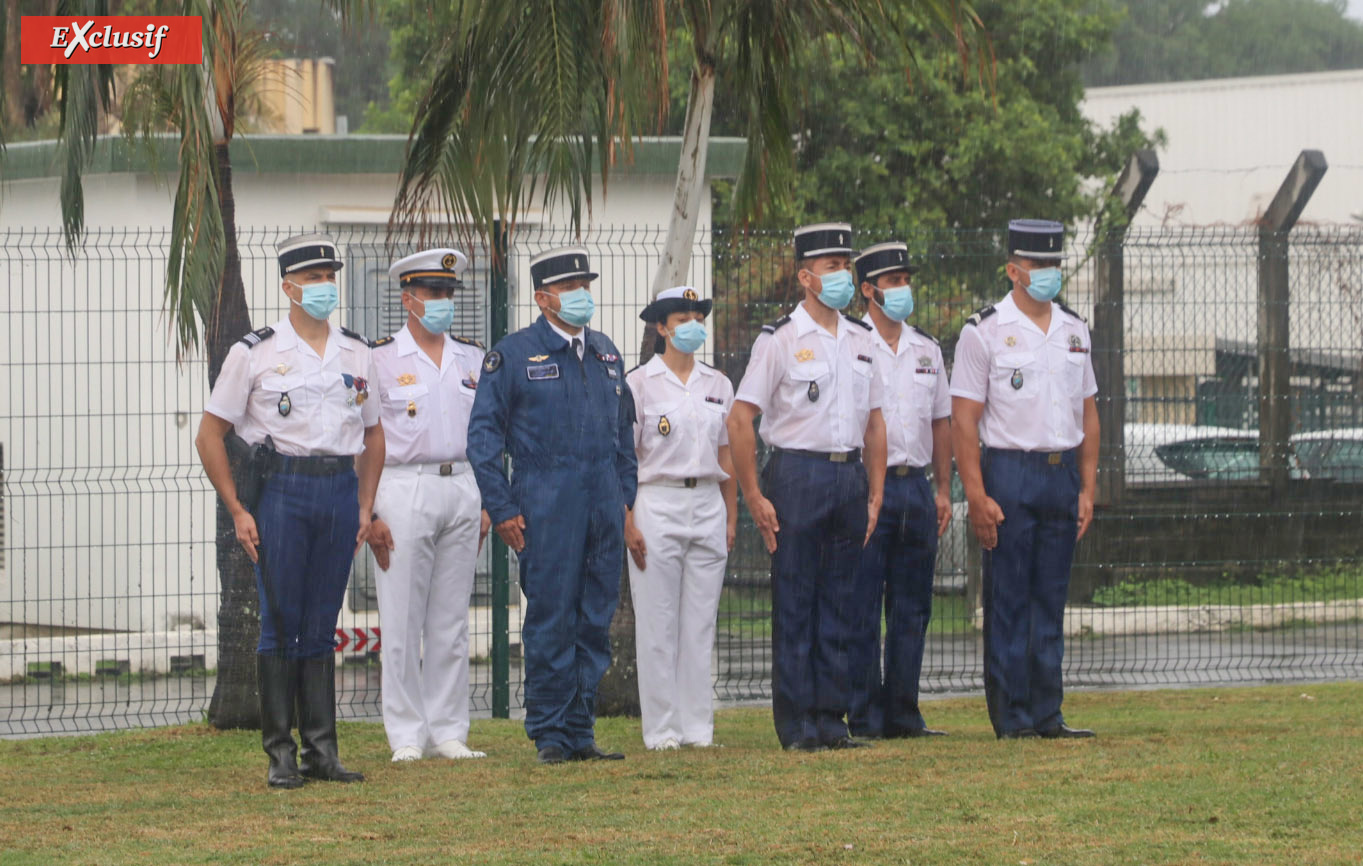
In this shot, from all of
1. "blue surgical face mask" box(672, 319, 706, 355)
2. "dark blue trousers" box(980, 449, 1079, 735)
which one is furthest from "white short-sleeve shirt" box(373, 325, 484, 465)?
"dark blue trousers" box(980, 449, 1079, 735)

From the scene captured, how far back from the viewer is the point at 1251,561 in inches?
451

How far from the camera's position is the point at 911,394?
8.23 m

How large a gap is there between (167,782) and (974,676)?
5.17 meters

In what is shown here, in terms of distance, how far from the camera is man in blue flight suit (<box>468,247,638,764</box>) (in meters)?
7.32

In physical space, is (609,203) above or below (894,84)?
below

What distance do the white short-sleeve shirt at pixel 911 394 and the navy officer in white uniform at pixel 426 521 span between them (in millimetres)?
1799

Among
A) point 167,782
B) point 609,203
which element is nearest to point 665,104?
point 167,782

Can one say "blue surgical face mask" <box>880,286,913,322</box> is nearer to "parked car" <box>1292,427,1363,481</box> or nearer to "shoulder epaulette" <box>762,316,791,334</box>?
"shoulder epaulette" <box>762,316,791,334</box>

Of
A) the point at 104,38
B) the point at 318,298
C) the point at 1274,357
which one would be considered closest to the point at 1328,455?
the point at 1274,357

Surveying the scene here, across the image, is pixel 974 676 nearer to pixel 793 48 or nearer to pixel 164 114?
pixel 793 48

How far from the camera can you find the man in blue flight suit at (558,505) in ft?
24.0

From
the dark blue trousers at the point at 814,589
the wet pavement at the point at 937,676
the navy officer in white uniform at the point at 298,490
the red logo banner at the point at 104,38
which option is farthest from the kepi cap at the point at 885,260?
the red logo banner at the point at 104,38

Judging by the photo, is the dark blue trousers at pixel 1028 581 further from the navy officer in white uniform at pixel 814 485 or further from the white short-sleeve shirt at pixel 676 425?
the white short-sleeve shirt at pixel 676 425

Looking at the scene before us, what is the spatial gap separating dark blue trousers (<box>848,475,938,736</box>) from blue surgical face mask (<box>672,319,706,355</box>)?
1035 mm
